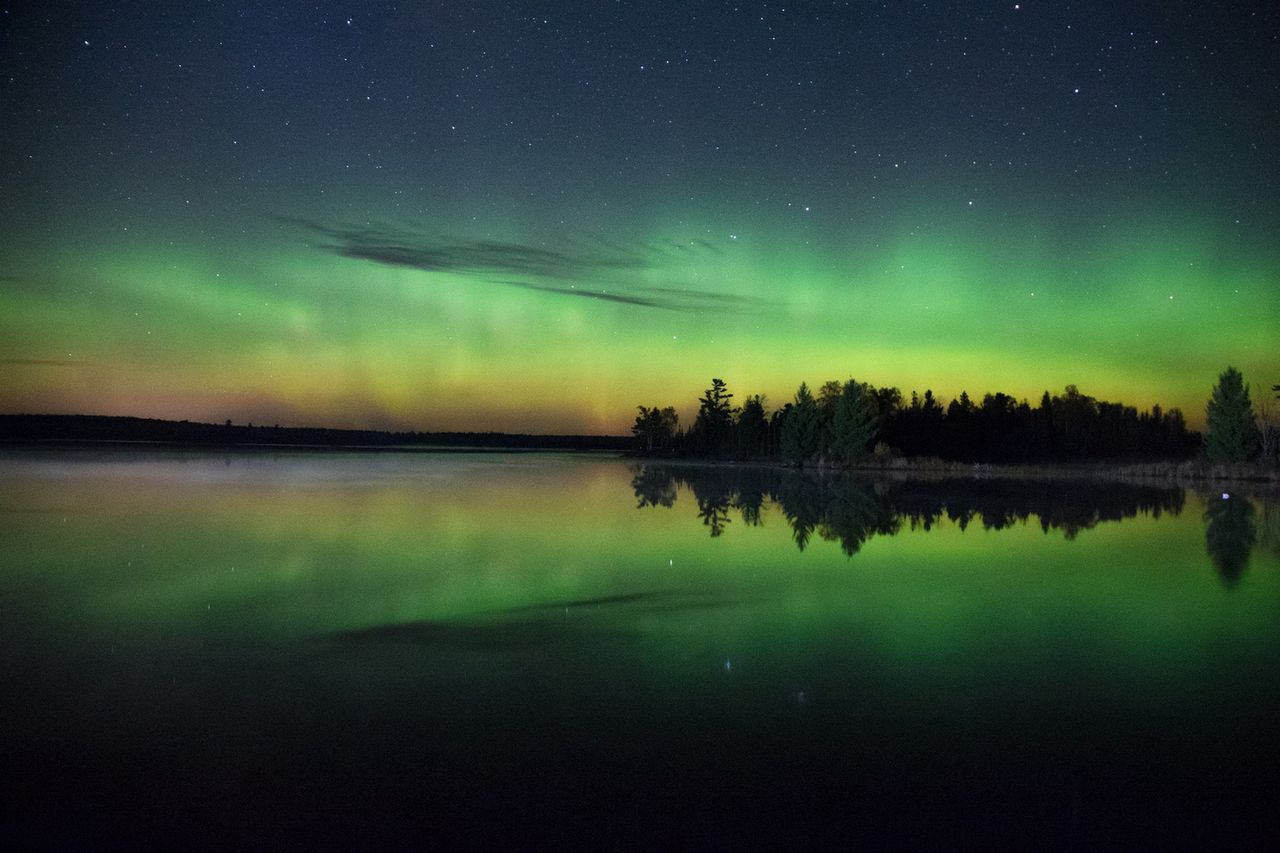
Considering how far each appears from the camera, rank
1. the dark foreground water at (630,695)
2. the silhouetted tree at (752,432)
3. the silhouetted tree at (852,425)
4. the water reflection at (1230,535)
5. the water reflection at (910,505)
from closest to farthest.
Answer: the dark foreground water at (630,695)
the water reflection at (1230,535)
the water reflection at (910,505)
the silhouetted tree at (852,425)
the silhouetted tree at (752,432)

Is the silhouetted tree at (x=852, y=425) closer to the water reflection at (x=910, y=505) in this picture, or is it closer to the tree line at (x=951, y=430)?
the tree line at (x=951, y=430)

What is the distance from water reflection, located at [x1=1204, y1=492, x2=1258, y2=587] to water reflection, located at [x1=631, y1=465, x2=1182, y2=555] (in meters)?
0.47

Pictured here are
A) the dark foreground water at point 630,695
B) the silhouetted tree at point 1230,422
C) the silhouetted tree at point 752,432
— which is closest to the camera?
the dark foreground water at point 630,695

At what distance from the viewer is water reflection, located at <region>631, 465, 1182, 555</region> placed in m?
19.2

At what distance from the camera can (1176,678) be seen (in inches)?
279

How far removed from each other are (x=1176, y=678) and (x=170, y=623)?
30.6 ft

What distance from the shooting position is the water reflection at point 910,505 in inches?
758

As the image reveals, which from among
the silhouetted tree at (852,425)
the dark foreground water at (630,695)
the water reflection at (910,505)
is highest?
the silhouetted tree at (852,425)

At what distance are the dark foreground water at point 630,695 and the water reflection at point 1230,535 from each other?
0.73ft

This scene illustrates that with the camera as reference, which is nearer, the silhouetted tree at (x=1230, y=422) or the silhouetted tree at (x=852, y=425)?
the silhouetted tree at (x=1230, y=422)

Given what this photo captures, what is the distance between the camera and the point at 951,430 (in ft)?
312

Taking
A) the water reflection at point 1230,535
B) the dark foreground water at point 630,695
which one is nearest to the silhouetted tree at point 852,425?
the water reflection at point 1230,535

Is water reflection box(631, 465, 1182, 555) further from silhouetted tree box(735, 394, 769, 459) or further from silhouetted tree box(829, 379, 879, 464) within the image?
silhouetted tree box(735, 394, 769, 459)

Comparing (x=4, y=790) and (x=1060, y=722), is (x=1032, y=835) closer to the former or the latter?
(x=1060, y=722)
